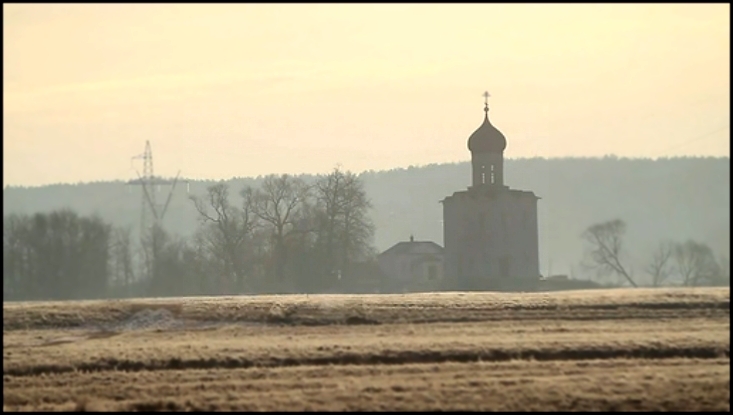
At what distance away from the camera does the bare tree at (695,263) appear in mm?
43781

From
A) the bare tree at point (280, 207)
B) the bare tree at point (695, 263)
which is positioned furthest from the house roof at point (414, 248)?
the bare tree at point (695, 263)

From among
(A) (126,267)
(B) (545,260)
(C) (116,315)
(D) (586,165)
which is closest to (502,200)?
(B) (545,260)

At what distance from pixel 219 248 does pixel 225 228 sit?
1465 millimetres

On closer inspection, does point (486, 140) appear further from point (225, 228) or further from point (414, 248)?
point (225, 228)

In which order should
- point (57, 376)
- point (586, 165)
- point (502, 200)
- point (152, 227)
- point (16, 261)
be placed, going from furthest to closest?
point (502, 200), point (586, 165), point (152, 227), point (16, 261), point (57, 376)

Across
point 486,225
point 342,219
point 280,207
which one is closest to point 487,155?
point 486,225

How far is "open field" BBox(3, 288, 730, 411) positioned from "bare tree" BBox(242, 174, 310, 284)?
1550 centimetres

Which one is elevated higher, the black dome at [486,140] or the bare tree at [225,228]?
the black dome at [486,140]

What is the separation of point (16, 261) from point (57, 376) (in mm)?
14180

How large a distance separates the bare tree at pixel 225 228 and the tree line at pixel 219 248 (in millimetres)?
52

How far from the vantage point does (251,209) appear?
55094mm

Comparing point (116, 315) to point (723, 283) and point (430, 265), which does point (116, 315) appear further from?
point (430, 265)

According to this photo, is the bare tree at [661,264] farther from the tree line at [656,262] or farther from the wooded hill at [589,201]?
the wooded hill at [589,201]

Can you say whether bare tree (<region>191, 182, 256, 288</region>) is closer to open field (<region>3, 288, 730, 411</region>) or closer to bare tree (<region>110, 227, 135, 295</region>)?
bare tree (<region>110, 227, 135, 295</region>)
